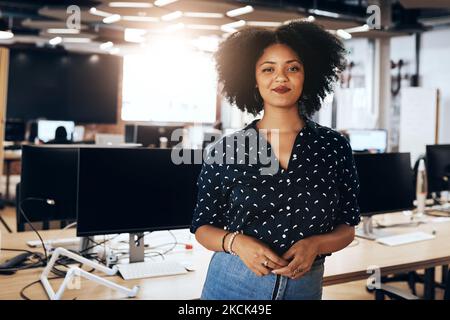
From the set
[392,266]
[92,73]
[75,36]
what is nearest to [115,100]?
[92,73]

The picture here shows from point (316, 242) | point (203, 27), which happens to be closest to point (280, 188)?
point (316, 242)

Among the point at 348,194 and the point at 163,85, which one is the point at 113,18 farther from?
the point at 348,194

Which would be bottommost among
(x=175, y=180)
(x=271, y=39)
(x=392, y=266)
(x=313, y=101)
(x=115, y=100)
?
(x=392, y=266)

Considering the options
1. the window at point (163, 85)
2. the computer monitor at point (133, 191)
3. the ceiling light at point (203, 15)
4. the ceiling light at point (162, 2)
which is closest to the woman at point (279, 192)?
the computer monitor at point (133, 191)

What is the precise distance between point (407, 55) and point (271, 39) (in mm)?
7846

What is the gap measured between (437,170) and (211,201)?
8.69 ft

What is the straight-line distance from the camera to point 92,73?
10.3 metres

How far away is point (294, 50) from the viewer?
1.44m

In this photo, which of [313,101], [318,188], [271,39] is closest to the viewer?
[318,188]

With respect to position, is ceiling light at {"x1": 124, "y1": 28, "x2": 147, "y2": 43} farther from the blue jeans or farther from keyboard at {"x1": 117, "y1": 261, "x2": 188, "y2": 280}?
the blue jeans

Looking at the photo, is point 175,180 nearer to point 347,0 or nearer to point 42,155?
point 42,155

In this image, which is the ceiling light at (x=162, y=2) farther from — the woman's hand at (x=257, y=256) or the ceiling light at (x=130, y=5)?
the woman's hand at (x=257, y=256)

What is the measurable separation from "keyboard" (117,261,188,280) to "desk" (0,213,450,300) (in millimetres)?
35

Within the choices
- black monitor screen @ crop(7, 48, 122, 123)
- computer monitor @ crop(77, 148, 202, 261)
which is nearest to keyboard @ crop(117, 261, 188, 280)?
computer monitor @ crop(77, 148, 202, 261)
